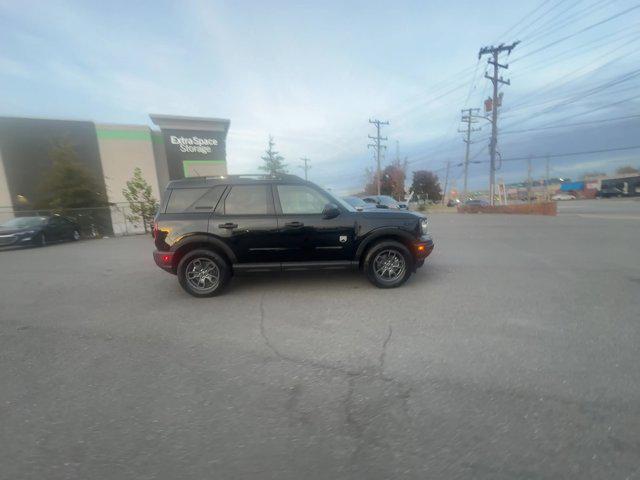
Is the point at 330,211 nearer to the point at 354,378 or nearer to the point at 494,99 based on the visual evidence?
the point at 354,378

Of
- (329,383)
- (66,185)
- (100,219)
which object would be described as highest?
(66,185)

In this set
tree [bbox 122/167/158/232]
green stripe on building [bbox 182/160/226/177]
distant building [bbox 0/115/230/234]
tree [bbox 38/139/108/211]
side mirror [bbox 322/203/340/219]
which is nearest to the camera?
side mirror [bbox 322/203/340/219]

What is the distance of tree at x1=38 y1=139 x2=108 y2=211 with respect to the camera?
15219 millimetres

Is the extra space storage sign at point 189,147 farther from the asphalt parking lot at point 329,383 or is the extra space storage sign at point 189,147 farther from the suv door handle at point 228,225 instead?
the suv door handle at point 228,225

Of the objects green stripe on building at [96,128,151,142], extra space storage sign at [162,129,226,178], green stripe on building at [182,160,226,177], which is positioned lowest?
green stripe on building at [182,160,226,177]

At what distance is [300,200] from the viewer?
5020 millimetres

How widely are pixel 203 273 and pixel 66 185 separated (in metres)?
15.7

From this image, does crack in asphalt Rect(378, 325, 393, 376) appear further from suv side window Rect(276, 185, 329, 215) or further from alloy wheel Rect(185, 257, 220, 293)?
alloy wheel Rect(185, 257, 220, 293)

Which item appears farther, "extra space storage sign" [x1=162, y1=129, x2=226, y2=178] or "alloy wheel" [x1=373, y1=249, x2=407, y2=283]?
"extra space storage sign" [x1=162, y1=129, x2=226, y2=178]

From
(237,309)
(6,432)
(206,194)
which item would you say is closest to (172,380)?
(6,432)

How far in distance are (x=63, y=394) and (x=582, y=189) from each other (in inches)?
3562

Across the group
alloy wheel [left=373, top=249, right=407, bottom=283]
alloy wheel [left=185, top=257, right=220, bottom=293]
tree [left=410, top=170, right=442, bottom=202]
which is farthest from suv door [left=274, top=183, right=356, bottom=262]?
tree [left=410, top=170, right=442, bottom=202]

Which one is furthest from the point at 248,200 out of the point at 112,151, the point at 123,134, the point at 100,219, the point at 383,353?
the point at 123,134

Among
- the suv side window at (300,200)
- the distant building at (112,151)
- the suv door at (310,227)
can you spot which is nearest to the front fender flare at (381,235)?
the suv door at (310,227)
